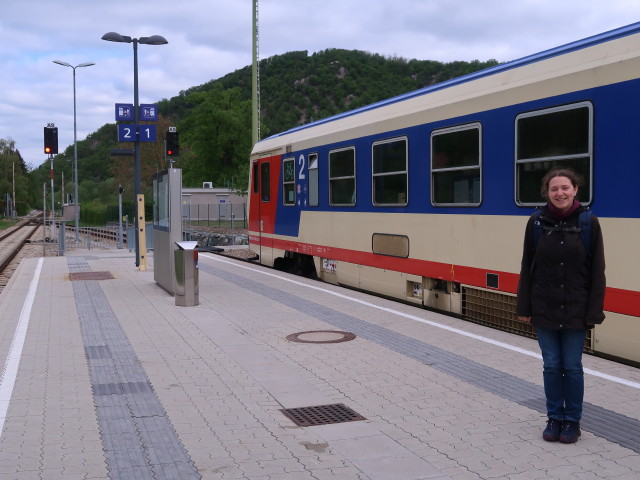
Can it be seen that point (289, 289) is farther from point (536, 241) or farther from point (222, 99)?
point (222, 99)

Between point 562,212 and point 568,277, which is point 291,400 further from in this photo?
point 562,212

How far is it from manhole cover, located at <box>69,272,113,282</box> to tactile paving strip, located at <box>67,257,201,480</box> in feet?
21.8

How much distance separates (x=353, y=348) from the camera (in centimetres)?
803

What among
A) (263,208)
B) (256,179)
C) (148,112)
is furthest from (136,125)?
(263,208)

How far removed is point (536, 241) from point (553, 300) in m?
0.41

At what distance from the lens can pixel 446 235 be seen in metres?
9.62

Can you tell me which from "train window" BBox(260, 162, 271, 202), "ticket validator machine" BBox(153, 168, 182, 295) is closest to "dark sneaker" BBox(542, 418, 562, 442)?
"ticket validator machine" BBox(153, 168, 182, 295)

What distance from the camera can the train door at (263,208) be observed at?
54.2ft

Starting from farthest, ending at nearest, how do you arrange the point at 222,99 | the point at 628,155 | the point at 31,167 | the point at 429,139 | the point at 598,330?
the point at 31,167, the point at 222,99, the point at 429,139, the point at 598,330, the point at 628,155

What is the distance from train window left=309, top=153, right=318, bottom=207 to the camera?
551 inches

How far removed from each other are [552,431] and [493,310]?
3986 millimetres

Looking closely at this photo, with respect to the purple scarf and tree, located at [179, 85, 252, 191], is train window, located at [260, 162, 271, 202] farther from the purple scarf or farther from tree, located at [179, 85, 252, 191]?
tree, located at [179, 85, 252, 191]

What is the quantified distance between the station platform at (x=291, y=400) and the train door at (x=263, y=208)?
6129 mm

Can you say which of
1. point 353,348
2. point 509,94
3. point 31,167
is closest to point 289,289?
point 353,348
